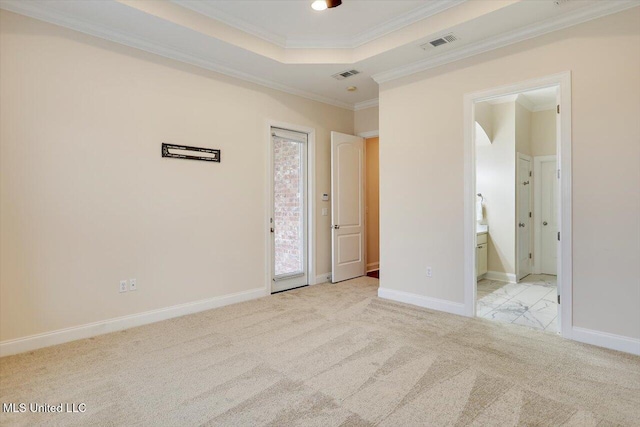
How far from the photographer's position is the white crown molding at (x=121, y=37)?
9.24ft

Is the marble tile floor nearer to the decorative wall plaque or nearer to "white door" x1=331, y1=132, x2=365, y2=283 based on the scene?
"white door" x1=331, y1=132, x2=365, y2=283

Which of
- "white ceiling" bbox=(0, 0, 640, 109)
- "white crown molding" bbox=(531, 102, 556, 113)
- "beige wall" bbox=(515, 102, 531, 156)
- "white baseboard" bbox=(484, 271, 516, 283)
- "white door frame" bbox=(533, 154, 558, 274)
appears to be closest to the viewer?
"white ceiling" bbox=(0, 0, 640, 109)

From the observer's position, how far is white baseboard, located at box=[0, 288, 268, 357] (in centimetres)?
284

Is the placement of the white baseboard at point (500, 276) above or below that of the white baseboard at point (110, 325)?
below

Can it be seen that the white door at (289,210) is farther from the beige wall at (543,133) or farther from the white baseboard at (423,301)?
the beige wall at (543,133)

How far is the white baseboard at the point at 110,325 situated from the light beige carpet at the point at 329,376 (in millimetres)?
108

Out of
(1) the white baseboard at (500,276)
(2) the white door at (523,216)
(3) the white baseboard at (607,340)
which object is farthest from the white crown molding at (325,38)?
(1) the white baseboard at (500,276)

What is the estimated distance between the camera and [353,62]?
13.1ft

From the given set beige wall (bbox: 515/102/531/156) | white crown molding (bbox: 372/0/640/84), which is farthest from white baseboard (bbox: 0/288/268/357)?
beige wall (bbox: 515/102/531/156)

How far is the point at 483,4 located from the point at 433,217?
2.16 m

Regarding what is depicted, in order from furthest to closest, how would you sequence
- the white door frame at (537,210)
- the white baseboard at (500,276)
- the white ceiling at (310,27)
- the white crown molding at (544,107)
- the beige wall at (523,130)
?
the white door frame at (537,210) < the white crown molding at (544,107) < the beige wall at (523,130) < the white baseboard at (500,276) < the white ceiling at (310,27)

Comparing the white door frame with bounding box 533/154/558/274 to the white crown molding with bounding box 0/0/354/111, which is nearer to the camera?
the white crown molding with bounding box 0/0/354/111

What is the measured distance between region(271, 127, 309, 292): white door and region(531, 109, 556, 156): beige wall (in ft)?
14.0

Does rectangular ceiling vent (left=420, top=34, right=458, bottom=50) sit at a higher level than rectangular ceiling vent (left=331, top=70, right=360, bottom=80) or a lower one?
lower
